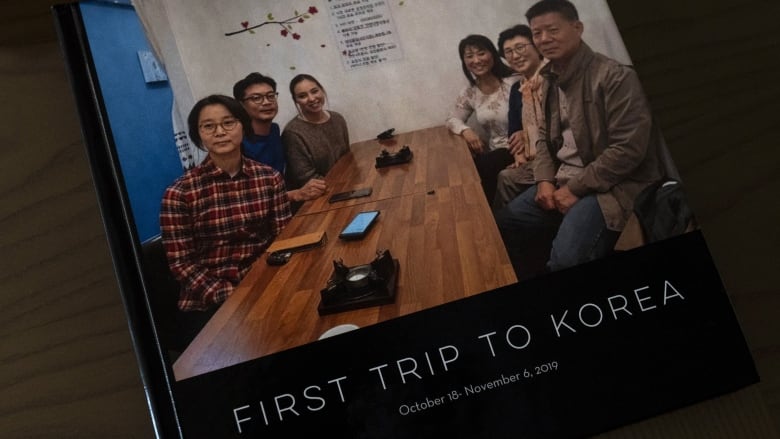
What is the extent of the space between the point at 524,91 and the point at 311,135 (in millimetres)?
229

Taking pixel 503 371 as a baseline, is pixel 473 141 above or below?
above

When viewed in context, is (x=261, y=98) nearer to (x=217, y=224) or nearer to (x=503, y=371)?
(x=217, y=224)

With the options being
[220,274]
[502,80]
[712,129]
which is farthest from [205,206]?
[712,129]

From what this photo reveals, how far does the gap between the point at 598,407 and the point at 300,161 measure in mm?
381

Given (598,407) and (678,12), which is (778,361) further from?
(678,12)

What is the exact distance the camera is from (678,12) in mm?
697

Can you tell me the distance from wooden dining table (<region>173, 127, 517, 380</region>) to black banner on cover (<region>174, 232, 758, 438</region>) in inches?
0.6

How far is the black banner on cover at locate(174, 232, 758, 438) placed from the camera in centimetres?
59

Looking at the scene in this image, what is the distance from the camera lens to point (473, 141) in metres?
0.66

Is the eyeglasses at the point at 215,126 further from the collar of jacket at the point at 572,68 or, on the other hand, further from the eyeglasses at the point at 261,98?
the collar of jacket at the point at 572,68

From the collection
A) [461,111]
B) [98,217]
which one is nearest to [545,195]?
[461,111]

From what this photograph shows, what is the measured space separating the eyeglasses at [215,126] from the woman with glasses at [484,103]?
227 millimetres

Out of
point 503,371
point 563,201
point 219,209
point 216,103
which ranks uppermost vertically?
point 216,103

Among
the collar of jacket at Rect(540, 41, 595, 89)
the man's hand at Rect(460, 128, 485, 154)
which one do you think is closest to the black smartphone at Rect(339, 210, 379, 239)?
the man's hand at Rect(460, 128, 485, 154)
